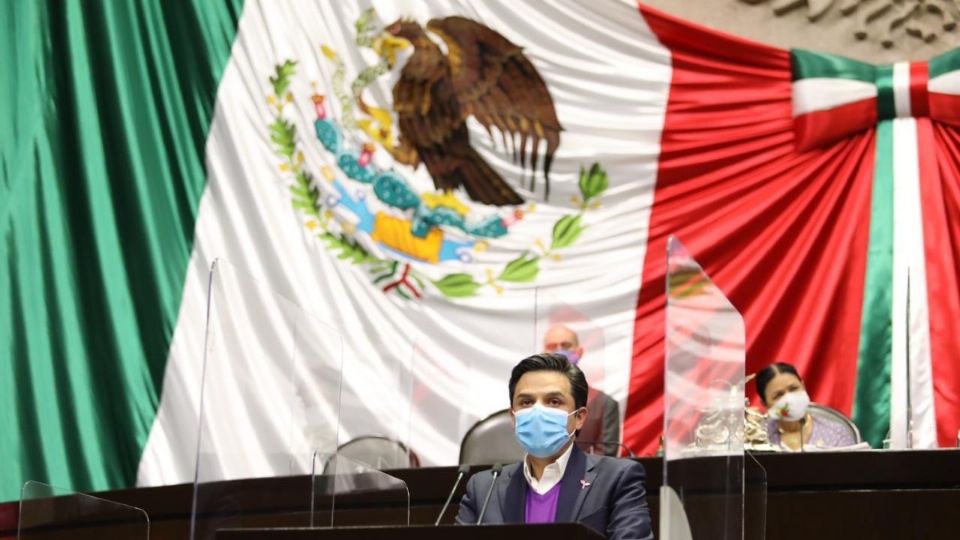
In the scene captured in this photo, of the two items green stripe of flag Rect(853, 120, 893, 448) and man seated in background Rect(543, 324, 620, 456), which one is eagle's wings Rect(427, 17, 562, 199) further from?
man seated in background Rect(543, 324, 620, 456)

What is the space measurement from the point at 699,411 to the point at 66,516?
1616mm

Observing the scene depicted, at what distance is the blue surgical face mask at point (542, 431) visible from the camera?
11.2ft

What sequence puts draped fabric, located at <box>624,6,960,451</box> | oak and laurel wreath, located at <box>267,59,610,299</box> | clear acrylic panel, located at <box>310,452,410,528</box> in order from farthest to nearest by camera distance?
1. oak and laurel wreath, located at <box>267,59,610,299</box>
2. draped fabric, located at <box>624,6,960,451</box>
3. clear acrylic panel, located at <box>310,452,410,528</box>

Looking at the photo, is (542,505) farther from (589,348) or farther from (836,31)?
(836,31)

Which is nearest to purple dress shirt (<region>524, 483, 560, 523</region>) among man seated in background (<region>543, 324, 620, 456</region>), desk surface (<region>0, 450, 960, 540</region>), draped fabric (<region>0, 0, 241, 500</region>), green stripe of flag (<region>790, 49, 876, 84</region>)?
desk surface (<region>0, 450, 960, 540</region>)

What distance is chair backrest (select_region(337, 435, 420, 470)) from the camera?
4.80 meters

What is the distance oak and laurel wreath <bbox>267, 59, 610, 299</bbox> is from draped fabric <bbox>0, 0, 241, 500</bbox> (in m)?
0.28

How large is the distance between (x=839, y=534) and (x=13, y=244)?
3.62 m

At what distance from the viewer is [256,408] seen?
11.2 feet

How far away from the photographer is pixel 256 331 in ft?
11.1

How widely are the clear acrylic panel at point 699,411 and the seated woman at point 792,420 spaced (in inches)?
61.9

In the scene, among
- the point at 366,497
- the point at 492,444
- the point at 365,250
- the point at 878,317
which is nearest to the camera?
the point at 366,497

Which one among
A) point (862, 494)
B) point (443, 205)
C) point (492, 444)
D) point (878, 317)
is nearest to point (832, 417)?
point (492, 444)

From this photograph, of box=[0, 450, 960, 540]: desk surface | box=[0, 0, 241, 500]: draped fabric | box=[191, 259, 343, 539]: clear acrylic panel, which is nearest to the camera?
box=[191, 259, 343, 539]: clear acrylic panel
